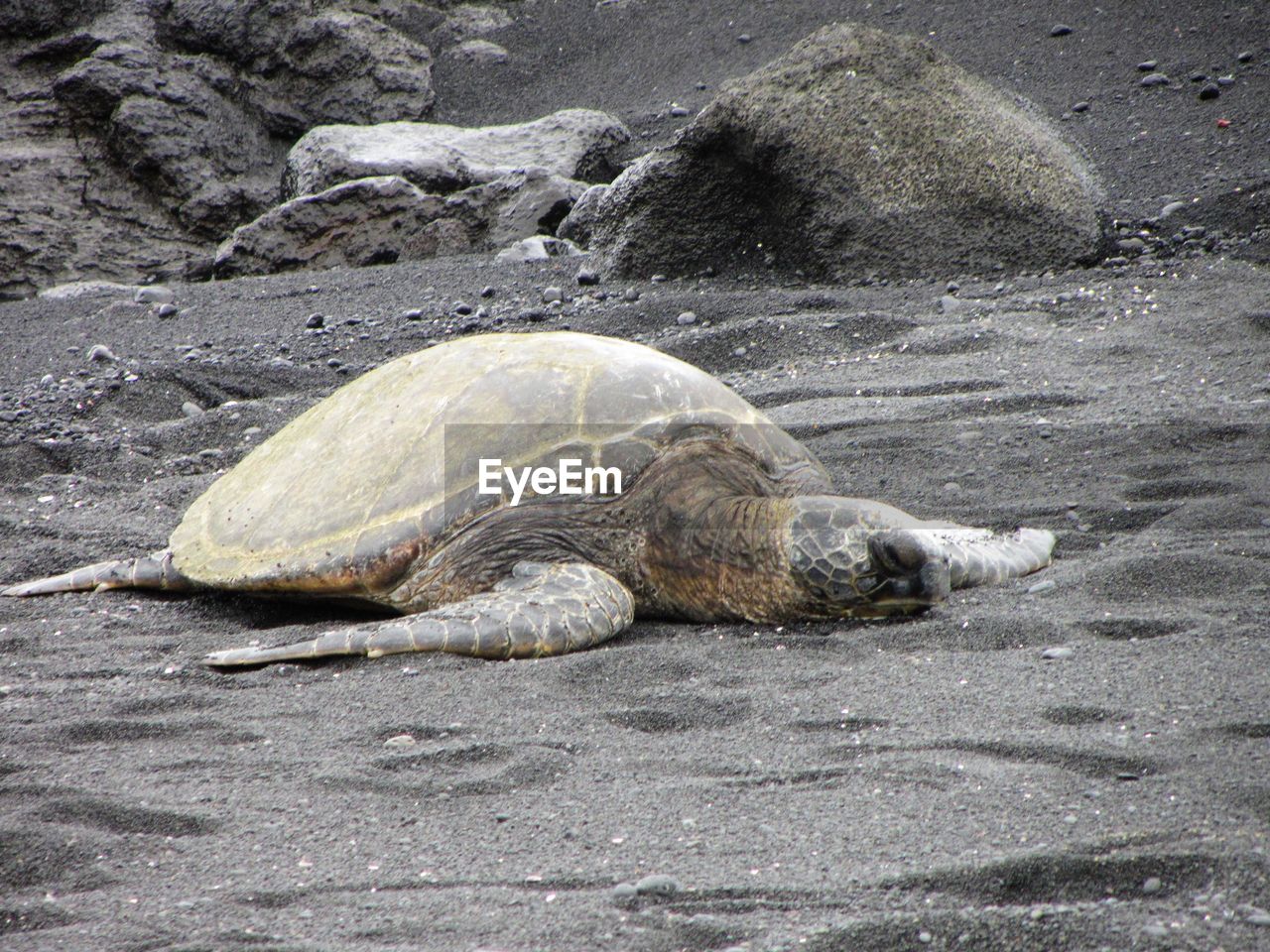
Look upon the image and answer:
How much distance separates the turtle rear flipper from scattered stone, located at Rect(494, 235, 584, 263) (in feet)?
15.7

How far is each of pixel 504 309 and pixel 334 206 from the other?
3278 millimetres

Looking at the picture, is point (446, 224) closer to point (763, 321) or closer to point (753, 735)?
point (763, 321)

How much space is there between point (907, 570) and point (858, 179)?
4441mm

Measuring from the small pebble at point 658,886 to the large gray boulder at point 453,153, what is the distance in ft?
30.1

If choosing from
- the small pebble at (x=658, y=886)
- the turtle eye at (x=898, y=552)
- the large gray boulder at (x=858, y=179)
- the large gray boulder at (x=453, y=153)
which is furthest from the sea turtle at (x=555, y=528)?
the large gray boulder at (x=453, y=153)

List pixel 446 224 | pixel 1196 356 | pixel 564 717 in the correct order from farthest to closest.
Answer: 1. pixel 446 224
2. pixel 1196 356
3. pixel 564 717

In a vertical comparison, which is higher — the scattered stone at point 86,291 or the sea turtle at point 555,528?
the scattered stone at point 86,291

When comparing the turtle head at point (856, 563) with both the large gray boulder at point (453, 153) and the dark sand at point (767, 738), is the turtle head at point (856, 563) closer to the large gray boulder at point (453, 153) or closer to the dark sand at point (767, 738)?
the dark sand at point (767, 738)

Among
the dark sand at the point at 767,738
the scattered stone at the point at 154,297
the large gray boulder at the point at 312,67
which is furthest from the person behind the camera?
the large gray boulder at the point at 312,67

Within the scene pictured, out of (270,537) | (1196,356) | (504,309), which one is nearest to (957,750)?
(270,537)

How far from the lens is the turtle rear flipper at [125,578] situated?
3.69m

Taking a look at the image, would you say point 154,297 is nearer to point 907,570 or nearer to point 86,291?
point 86,291

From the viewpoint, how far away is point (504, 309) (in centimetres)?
683

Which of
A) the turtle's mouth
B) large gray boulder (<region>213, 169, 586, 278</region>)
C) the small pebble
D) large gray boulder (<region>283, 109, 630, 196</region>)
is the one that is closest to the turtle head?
the turtle's mouth
